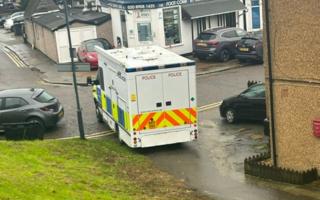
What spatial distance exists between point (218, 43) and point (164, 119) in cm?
1656

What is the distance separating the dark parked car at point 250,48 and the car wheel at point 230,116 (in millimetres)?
10981

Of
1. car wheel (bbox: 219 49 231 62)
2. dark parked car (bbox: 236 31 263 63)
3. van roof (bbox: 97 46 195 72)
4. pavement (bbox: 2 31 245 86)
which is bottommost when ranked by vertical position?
pavement (bbox: 2 31 245 86)

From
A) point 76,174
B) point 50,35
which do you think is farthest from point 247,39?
point 76,174

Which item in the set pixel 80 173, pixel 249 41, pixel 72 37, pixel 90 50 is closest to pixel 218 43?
pixel 249 41

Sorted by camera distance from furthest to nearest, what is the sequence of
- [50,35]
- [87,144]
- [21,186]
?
[50,35], [87,144], [21,186]

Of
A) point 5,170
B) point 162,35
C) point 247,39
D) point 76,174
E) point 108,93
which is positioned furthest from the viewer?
point 162,35

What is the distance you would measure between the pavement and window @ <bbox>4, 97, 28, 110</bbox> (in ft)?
29.4

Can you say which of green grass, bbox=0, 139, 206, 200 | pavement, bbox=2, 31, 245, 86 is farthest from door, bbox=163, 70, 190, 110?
pavement, bbox=2, 31, 245, 86

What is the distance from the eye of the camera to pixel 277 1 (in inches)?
632

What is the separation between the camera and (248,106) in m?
22.5

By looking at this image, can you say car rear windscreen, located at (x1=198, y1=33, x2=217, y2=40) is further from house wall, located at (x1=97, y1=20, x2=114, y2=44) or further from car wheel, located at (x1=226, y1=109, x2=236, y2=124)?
car wheel, located at (x1=226, y1=109, x2=236, y2=124)

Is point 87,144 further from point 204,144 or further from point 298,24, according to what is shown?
point 298,24

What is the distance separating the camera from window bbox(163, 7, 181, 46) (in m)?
36.6

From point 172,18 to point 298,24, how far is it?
21489mm
